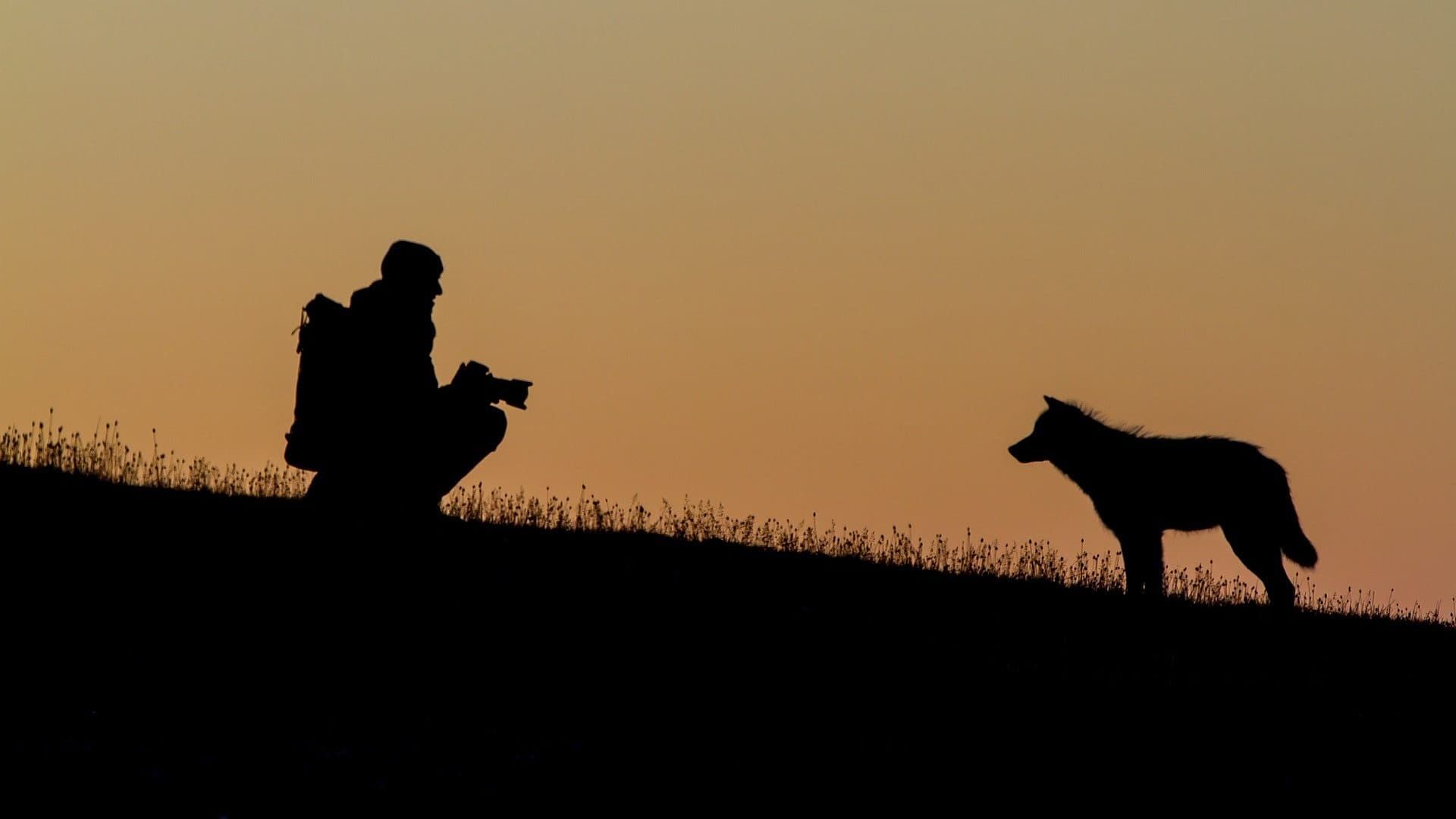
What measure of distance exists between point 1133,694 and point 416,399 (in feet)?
15.6

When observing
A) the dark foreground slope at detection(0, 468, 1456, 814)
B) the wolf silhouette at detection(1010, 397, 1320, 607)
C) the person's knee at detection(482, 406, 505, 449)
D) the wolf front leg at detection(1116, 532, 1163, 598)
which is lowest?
the dark foreground slope at detection(0, 468, 1456, 814)

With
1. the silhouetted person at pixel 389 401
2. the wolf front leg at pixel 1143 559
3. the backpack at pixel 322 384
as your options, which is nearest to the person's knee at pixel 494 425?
the silhouetted person at pixel 389 401

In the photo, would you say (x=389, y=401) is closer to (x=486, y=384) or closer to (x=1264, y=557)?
(x=486, y=384)

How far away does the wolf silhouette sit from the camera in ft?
63.7

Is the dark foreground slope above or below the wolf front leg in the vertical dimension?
below

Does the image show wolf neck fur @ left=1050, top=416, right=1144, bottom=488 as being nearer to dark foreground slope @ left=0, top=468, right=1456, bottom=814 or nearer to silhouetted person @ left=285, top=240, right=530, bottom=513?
dark foreground slope @ left=0, top=468, right=1456, bottom=814

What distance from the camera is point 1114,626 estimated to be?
1433cm

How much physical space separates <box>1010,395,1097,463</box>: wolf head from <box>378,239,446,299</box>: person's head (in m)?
12.5

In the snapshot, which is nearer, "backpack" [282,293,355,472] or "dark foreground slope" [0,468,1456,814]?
"dark foreground slope" [0,468,1456,814]

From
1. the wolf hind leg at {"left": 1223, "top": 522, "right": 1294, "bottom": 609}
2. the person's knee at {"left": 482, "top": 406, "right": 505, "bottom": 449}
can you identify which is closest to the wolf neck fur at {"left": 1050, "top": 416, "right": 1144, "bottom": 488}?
the wolf hind leg at {"left": 1223, "top": 522, "right": 1294, "bottom": 609}

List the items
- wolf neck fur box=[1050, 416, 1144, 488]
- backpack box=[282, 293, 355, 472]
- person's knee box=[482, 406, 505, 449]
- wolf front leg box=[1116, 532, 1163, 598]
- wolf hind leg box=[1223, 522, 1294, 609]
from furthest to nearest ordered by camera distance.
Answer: wolf neck fur box=[1050, 416, 1144, 488]
wolf hind leg box=[1223, 522, 1294, 609]
wolf front leg box=[1116, 532, 1163, 598]
person's knee box=[482, 406, 505, 449]
backpack box=[282, 293, 355, 472]

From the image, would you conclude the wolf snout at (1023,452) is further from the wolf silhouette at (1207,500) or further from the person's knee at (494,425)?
the person's knee at (494,425)

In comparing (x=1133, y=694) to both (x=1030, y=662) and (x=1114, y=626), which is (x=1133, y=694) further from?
(x=1114, y=626)

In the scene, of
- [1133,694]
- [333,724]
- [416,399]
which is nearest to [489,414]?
[416,399]
